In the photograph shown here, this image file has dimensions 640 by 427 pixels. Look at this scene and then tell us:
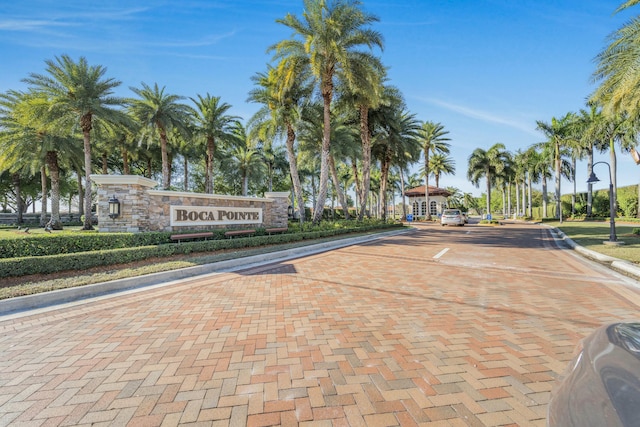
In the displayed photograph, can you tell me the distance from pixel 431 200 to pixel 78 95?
148 feet

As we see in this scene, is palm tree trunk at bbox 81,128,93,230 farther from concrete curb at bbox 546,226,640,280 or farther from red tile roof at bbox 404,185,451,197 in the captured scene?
red tile roof at bbox 404,185,451,197

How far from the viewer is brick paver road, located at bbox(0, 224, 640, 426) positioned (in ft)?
8.16

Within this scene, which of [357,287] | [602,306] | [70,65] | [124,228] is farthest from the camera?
[70,65]

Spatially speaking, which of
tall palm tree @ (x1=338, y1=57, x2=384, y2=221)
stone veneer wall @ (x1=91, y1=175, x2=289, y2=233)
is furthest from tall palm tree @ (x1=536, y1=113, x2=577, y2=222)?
stone veneer wall @ (x1=91, y1=175, x2=289, y2=233)

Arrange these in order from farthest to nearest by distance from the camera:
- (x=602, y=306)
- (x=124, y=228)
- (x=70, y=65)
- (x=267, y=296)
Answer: (x=70, y=65) → (x=124, y=228) → (x=267, y=296) → (x=602, y=306)

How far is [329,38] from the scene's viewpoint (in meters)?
17.3

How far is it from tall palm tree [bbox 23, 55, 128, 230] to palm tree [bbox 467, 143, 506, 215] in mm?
43558

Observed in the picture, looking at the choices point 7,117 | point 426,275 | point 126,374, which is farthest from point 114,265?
point 7,117

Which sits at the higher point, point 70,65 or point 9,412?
point 70,65

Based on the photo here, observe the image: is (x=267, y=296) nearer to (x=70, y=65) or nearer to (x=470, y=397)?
(x=470, y=397)

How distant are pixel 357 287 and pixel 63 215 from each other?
1720 inches

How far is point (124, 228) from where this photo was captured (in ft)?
34.8

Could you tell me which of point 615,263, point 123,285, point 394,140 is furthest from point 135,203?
point 394,140

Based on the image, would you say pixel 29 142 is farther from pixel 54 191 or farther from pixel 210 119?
pixel 210 119
